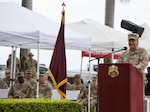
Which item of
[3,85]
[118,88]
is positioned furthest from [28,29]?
[118,88]

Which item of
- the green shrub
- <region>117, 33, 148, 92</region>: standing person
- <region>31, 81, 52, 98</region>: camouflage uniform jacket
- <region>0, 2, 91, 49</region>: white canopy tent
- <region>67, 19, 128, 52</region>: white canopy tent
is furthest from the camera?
<region>67, 19, 128, 52</region>: white canopy tent

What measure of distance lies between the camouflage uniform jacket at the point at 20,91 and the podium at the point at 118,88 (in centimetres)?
519

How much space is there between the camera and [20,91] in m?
11.9

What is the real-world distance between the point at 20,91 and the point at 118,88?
5643 millimetres

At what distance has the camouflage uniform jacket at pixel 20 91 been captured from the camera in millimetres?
11844

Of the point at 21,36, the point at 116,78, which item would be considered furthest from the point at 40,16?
the point at 116,78

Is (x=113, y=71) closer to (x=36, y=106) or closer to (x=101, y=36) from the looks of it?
(x=36, y=106)

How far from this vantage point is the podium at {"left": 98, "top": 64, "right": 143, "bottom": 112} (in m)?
6.69

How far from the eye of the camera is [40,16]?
12.3 m

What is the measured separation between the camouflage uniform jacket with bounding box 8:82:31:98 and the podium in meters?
5.19

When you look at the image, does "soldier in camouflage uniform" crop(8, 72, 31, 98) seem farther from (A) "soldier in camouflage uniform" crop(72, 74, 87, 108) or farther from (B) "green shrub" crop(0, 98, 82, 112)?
(B) "green shrub" crop(0, 98, 82, 112)

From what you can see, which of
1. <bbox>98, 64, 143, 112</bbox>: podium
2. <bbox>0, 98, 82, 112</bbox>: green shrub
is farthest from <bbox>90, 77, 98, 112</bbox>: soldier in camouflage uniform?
<bbox>98, 64, 143, 112</bbox>: podium

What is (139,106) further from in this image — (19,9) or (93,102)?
(19,9)

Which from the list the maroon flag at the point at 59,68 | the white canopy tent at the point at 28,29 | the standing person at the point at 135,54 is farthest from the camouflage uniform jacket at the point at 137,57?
the white canopy tent at the point at 28,29
